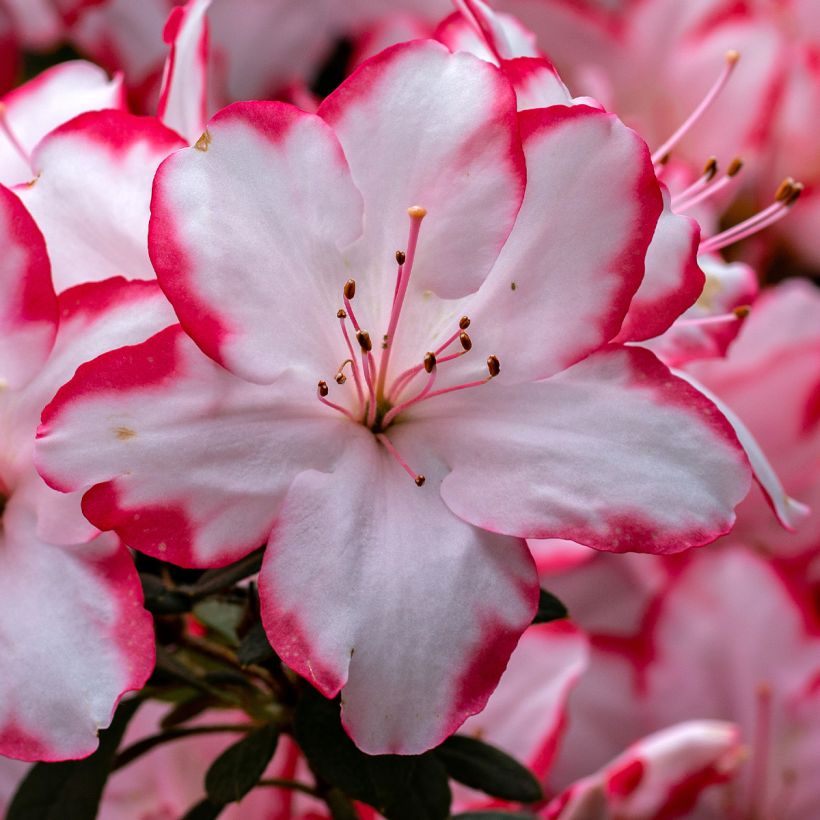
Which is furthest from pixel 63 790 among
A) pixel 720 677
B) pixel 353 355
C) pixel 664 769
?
pixel 720 677

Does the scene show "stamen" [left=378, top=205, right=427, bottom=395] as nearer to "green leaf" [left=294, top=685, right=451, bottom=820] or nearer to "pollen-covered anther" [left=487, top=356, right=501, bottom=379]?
"pollen-covered anther" [left=487, top=356, right=501, bottom=379]

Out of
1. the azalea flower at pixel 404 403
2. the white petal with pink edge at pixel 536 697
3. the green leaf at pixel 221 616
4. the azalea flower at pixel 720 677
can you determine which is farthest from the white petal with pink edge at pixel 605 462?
the azalea flower at pixel 720 677

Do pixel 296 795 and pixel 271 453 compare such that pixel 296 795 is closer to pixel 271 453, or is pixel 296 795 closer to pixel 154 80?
pixel 271 453

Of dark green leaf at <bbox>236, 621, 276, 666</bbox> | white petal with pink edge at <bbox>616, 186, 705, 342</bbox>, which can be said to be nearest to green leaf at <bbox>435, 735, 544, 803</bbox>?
dark green leaf at <bbox>236, 621, 276, 666</bbox>

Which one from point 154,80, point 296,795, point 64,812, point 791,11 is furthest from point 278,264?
point 791,11

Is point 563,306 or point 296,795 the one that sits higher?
point 563,306

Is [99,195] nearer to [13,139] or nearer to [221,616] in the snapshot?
[13,139]
